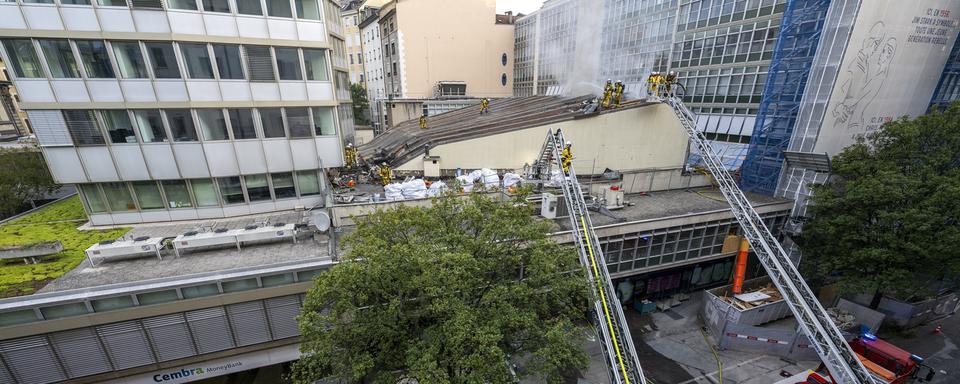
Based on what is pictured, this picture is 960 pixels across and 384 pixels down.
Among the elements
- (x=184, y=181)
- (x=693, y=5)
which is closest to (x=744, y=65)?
(x=693, y=5)

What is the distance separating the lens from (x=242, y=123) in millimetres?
17703

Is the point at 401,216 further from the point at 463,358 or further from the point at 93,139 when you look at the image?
the point at 93,139

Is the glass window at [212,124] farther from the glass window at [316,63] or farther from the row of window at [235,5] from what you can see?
the glass window at [316,63]

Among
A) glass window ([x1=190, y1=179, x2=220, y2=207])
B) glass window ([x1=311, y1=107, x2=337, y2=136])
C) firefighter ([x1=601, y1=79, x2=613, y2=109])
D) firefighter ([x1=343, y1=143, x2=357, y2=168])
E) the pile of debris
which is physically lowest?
the pile of debris

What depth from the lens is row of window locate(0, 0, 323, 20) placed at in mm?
14766

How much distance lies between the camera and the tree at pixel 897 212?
1611 cm

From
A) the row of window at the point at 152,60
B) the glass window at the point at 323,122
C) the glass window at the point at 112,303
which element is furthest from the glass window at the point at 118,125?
the glass window at the point at 112,303

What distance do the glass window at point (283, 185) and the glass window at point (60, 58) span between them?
28.2 feet

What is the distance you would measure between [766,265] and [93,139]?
33.5 metres

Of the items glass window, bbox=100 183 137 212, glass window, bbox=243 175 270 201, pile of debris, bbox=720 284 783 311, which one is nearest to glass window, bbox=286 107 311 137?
glass window, bbox=243 175 270 201

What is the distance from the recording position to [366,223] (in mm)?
12602

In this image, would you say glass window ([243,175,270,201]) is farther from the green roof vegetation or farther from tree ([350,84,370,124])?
tree ([350,84,370,124])

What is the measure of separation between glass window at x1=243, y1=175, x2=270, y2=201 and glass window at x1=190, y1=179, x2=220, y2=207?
1.55 m

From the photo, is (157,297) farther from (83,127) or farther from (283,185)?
(83,127)
